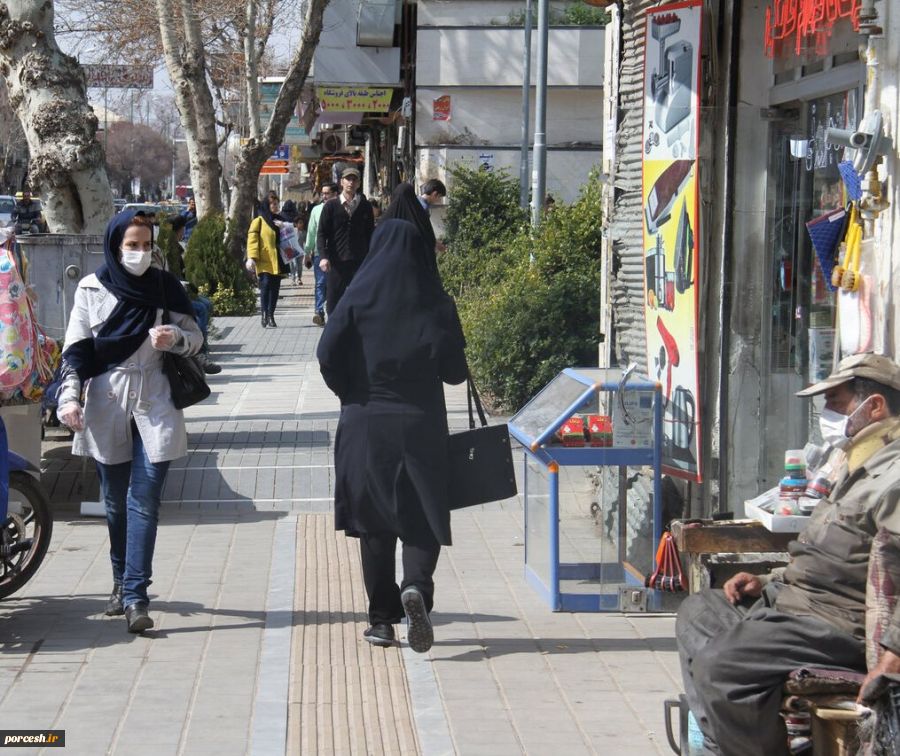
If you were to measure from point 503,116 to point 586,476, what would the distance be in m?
19.9

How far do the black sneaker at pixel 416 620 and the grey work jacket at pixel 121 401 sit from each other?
4.24ft

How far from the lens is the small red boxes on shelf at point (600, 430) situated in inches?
255

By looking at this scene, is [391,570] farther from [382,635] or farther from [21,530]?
[21,530]

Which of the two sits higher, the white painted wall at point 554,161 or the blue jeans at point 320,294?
the white painted wall at point 554,161

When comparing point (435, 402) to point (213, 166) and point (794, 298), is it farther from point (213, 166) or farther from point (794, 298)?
point (213, 166)

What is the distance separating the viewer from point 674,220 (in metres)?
6.93

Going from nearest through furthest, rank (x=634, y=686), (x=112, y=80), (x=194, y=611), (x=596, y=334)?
1. (x=634, y=686)
2. (x=194, y=611)
3. (x=596, y=334)
4. (x=112, y=80)

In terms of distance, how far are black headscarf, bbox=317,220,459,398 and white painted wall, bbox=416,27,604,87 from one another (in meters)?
20.2

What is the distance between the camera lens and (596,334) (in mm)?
11758

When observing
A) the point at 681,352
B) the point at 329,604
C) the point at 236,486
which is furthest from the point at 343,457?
the point at 236,486

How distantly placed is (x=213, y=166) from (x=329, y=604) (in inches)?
747

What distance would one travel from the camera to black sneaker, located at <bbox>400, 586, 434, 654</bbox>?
546cm

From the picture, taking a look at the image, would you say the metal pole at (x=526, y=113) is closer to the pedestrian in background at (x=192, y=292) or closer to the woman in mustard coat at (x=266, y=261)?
the woman in mustard coat at (x=266, y=261)

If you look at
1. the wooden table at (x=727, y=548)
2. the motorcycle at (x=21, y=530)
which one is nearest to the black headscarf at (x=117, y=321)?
the motorcycle at (x=21, y=530)
